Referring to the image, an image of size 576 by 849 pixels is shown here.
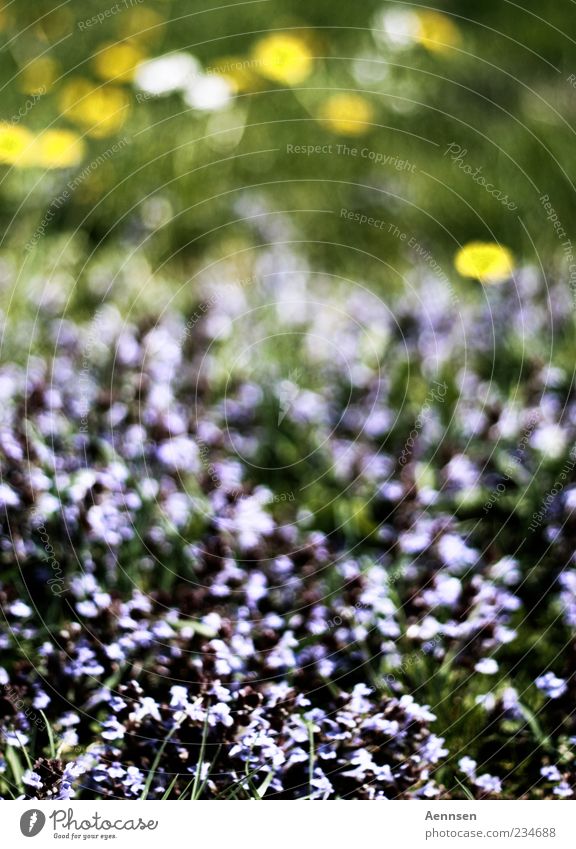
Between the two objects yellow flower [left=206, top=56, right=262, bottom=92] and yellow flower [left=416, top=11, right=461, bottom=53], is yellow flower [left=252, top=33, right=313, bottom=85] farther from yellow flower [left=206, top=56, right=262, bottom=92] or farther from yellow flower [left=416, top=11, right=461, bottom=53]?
yellow flower [left=416, top=11, right=461, bottom=53]

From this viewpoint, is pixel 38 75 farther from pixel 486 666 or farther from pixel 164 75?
pixel 486 666

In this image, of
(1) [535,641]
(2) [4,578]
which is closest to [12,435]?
(2) [4,578]

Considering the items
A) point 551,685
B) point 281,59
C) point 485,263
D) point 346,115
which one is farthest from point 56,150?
point 551,685

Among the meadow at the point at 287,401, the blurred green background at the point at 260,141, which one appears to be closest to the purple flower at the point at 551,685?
the meadow at the point at 287,401

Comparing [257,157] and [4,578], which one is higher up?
[257,157]

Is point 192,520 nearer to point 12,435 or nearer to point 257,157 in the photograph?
point 12,435
